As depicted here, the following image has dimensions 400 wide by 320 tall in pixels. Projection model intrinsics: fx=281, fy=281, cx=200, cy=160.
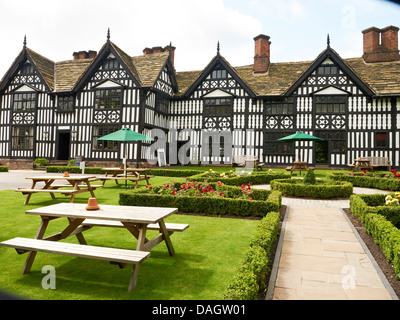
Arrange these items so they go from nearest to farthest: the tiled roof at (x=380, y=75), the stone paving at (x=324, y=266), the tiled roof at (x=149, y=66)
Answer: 1. the stone paving at (x=324, y=266)
2. the tiled roof at (x=380, y=75)
3. the tiled roof at (x=149, y=66)

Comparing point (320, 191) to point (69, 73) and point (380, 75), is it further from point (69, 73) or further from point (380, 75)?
point (69, 73)

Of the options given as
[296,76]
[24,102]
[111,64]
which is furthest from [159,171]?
[24,102]

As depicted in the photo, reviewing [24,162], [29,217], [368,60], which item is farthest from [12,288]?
[368,60]

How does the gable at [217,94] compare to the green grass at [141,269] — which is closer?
the green grass at [141,269]

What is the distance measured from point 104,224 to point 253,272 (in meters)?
2.37

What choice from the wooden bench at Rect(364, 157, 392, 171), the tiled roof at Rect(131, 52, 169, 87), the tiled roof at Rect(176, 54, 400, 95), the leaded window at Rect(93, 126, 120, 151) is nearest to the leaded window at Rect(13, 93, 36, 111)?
the leaded window at Rect(93, 126, 120, 151)

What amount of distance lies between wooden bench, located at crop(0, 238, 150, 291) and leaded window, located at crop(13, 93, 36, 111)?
82.2 feet

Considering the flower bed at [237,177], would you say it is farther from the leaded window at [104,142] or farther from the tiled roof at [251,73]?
the leaded window at [104,142]

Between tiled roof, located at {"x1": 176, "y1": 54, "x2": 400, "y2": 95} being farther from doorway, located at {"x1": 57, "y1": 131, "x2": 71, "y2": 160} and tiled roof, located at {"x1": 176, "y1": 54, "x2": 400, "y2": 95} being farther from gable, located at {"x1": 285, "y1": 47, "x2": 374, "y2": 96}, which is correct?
doorway, located at {"x1": 57, "y1": 131, "x2": 71, "y2": 160}

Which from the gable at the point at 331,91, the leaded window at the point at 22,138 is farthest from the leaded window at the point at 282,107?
the leaded window at the point at 22,138

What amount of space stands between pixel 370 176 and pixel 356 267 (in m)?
11.2

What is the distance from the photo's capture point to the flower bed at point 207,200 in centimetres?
744

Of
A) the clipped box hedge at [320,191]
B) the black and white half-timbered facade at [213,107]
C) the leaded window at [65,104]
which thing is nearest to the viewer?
the clipped box hedge at [320,191]

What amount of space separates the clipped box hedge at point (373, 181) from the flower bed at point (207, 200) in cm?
653
